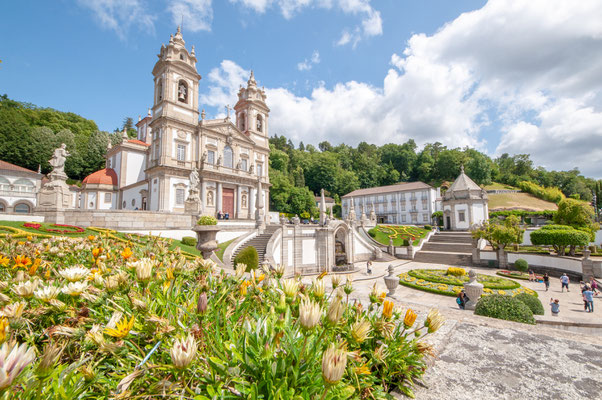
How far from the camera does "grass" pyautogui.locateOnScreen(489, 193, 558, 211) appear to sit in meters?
60.0

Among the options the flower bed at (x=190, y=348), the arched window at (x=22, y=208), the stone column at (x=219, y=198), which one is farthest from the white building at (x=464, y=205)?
the arched window at (x=22, y=208)

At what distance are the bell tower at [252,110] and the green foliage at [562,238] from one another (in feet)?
113

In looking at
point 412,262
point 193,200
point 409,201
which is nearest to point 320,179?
point 409,201

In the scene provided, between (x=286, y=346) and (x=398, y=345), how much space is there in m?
0.93

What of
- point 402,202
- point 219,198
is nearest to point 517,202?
point 402,202

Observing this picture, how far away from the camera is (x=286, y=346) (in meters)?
1.49

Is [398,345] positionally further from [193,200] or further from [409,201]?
[409,201]

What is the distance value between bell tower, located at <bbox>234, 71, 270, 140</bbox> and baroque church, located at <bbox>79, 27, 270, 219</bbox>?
247 cm

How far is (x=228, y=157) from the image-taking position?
110ft

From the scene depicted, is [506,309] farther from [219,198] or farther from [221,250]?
[219,198]

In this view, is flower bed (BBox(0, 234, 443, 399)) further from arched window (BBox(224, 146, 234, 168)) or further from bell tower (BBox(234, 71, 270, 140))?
bell tower (BBox(234, 71, 270, 140))

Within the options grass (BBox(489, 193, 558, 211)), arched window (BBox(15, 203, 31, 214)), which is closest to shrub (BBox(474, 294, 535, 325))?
arched window (BBox(15, 203, 31, 214))

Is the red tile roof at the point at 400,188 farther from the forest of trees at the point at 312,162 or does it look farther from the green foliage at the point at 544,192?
the green foliage at the point at 544,192

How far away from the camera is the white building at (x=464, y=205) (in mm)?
40188
